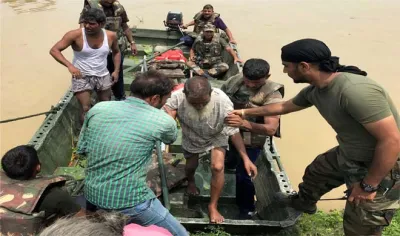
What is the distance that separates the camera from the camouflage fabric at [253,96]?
3.32 meters

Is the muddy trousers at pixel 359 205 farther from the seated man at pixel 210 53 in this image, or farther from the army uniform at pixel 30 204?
the seated man at pixel 210 53

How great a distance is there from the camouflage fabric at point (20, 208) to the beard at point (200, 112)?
1270 millimetres

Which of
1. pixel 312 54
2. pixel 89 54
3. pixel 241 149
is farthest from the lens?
pixel 89 54

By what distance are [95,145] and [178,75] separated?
409 centimetres

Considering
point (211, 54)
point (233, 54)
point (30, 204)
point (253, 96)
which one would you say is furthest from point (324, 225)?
point (211, 54)

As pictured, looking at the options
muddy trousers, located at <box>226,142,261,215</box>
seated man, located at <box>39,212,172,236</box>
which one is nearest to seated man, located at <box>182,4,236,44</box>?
muddy trousers, located at <box>226,142,261,215</box>

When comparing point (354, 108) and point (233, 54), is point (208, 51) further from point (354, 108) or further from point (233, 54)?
point (354, 108)

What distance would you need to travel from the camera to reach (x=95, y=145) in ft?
7.29

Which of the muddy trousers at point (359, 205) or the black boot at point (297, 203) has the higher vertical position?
the muddy trousers at point (359, 205)

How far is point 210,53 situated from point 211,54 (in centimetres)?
3

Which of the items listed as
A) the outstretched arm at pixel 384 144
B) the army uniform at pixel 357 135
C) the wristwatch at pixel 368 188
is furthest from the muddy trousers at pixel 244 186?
the outstretched arm at pixel 384 144

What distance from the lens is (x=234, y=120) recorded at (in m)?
3.04

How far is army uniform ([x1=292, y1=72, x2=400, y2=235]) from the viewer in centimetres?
226

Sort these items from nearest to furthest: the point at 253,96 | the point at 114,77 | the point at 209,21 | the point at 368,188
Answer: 1. the point at 368,188
2. the point at 253,96
3. the point at 114,77
4. the point at 209,21
